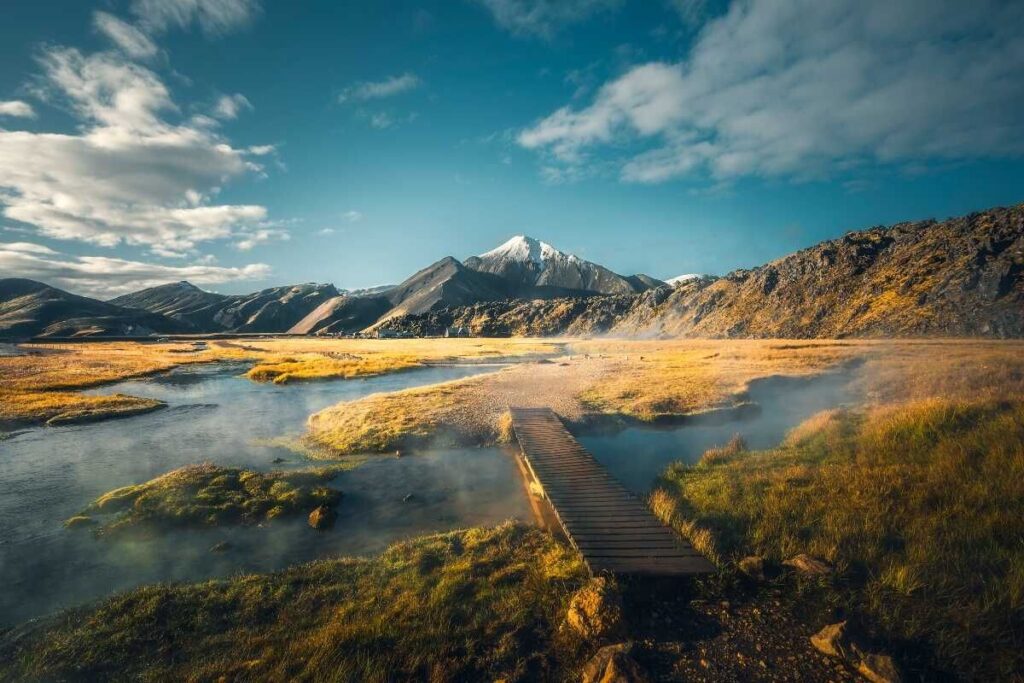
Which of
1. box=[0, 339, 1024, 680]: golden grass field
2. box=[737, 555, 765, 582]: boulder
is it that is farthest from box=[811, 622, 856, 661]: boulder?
box=[737, 555, 765, 582]: boulder

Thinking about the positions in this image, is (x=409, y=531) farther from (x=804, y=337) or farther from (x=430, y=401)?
(x=804, y=337)

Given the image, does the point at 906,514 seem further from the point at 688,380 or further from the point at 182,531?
the point at 688,380

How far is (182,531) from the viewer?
48.6 ft

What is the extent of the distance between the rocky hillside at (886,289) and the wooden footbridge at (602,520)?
103037mm

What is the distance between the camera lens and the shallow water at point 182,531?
12141 mm

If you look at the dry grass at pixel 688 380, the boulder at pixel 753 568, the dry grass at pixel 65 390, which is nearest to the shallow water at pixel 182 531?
the dry grass at pixel 65 390

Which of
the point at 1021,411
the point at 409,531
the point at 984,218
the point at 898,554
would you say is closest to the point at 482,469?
the point at 409,531

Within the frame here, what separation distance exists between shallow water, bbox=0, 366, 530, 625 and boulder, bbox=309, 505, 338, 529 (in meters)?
0.32

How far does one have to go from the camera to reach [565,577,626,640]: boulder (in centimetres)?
885

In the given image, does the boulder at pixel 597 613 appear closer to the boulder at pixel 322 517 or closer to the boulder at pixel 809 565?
the boulder at pixel 809 565

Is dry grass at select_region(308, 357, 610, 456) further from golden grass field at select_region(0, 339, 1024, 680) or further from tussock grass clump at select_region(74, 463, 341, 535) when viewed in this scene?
golden grass field at select_region(0, 339, 1024, 680)

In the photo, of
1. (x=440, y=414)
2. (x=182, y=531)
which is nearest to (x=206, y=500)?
(x=182, y=531)

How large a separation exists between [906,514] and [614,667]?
10696 mm

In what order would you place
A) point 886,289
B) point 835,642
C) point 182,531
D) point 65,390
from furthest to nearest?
point 886,289, point 65,390, point 182,531, point 835,642
